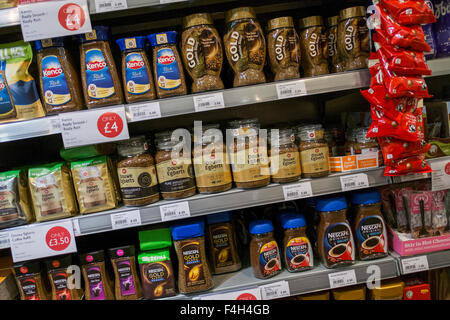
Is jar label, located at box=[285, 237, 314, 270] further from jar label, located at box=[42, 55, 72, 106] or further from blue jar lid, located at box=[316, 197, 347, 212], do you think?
jar label, located at box=[42, 55, 72, 106]

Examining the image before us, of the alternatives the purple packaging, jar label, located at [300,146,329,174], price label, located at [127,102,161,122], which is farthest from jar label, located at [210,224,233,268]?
the purple packaging

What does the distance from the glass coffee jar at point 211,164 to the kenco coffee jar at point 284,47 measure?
1.20 ft

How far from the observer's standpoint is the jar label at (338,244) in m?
1.30

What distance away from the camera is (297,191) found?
1.25 m

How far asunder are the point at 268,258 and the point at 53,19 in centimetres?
120

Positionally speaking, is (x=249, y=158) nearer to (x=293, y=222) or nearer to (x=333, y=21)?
(x=293, y=222)

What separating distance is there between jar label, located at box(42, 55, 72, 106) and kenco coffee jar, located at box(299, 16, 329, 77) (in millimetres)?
969

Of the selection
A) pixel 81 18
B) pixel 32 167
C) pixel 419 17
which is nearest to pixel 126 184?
pixel 32 167

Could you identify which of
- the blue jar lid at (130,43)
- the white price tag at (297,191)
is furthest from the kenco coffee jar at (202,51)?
the white price tag at (297,191)

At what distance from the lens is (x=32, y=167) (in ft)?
4.15

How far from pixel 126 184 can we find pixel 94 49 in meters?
0.53

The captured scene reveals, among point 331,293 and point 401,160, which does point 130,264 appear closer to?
point 331,293
